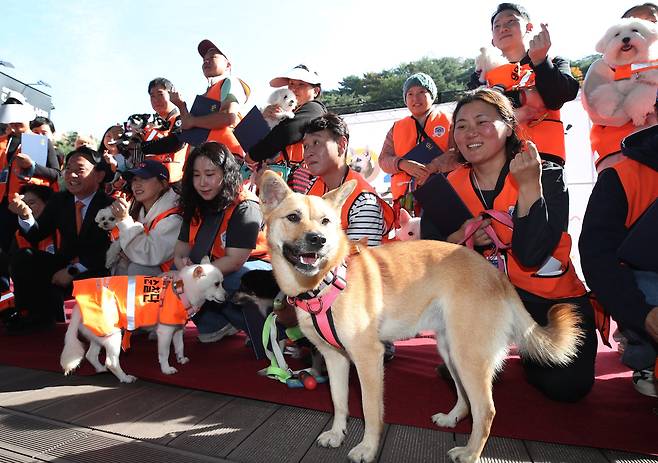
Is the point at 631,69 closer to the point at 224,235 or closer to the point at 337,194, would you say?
the point at 337,194

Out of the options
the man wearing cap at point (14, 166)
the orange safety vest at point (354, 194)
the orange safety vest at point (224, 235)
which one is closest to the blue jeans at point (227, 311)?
the orange safety vest at point (224, 235)

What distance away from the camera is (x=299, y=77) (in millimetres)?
4770

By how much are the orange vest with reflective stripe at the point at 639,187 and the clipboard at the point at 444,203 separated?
0.93 metres

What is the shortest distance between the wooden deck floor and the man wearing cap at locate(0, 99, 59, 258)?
3.78 metres

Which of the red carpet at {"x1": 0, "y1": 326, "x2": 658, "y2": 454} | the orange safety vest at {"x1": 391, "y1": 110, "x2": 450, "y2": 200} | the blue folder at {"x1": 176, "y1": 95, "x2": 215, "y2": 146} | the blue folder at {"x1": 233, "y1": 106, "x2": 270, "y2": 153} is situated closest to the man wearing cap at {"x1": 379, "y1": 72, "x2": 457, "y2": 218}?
the orange safety vest at {"x1": 391, "y1": 110, "x2": 450, "y2": 200}

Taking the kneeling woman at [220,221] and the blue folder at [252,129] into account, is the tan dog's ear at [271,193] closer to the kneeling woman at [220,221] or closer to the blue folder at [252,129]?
the kneeling woman at [220,221]

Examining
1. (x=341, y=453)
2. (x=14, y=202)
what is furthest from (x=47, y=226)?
(x=341, y=453)

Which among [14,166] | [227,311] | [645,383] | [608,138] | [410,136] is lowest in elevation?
[645,383]

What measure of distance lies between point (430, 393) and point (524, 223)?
1320 mm

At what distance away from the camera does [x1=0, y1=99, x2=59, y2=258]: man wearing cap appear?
578 centimetres

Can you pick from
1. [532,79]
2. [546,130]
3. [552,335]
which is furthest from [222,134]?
[552,335]

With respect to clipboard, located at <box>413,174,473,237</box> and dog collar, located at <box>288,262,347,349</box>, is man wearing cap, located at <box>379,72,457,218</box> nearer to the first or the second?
clipboard, located at <box>413,174,473,237</box>

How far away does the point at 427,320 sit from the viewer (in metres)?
2.36

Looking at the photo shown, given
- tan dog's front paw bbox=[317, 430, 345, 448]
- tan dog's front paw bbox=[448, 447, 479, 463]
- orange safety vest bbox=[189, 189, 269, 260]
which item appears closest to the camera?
tan dog's front paw bbox=[448, 447, 479, 463]
